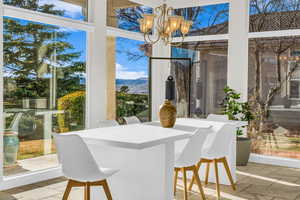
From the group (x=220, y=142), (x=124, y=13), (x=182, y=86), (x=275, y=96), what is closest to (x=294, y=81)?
(x=275, y=96)

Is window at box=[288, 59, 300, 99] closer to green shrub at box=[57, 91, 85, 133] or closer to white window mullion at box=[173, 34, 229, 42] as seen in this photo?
white window mullion at box=[173, 34, 229, 42]

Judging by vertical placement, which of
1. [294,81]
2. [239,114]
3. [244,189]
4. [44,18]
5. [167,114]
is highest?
[44,18]

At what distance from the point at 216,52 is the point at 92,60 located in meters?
2.45

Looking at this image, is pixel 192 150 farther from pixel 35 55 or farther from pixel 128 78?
pixel 128 78

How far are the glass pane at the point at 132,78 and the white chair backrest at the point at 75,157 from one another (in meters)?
3.32

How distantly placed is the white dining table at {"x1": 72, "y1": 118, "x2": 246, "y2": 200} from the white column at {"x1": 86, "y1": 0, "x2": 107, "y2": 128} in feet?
6.02

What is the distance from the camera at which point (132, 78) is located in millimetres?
6887

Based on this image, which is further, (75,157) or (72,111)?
(72,111)

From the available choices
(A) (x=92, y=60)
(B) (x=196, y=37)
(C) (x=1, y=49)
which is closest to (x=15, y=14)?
(C) (x=1, y=49)

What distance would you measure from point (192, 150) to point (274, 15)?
3620mm

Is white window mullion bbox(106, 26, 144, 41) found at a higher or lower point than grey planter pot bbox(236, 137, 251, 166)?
higher

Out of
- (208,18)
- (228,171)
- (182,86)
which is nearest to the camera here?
(228,171)

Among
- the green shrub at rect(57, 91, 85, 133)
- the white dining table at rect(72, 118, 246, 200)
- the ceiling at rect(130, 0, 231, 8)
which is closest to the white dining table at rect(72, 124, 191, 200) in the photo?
the white dining table at rect(72, 118, 246, 200)

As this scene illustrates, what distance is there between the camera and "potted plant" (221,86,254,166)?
5.97m
